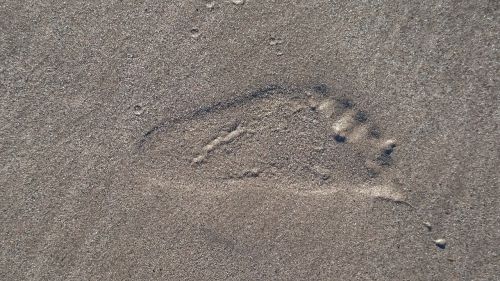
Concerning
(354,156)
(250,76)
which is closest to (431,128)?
(354,156)

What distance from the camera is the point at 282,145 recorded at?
98.6 inches

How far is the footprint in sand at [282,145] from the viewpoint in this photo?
8.12 feet

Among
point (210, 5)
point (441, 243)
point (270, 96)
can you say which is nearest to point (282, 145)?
point (270, 96)

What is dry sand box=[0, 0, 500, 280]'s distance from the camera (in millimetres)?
2459

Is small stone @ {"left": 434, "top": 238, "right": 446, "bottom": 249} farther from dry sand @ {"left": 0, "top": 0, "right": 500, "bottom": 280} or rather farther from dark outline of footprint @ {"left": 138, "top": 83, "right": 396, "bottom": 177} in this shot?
dark outline of footprint @ {"left": 138, "top": 83, "right": 396, "bottom": 177}

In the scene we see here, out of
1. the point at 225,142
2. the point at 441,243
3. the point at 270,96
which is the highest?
the point at 270,96

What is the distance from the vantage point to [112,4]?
98.9 inches

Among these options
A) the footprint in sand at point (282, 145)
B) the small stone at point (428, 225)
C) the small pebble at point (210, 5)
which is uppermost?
the small pebble at point (210, 5)

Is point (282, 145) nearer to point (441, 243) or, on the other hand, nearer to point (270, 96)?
point (270, 96)

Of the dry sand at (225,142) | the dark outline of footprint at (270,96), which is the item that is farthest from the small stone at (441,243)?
the dark outline of footprint at (270,96)

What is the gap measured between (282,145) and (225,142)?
39 centimetres

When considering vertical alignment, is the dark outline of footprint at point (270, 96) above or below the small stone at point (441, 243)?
above

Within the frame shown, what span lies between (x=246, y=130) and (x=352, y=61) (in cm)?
86

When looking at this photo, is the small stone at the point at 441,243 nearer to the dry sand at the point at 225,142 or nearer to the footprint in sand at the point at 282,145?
the dry sand at the point at 225,142
